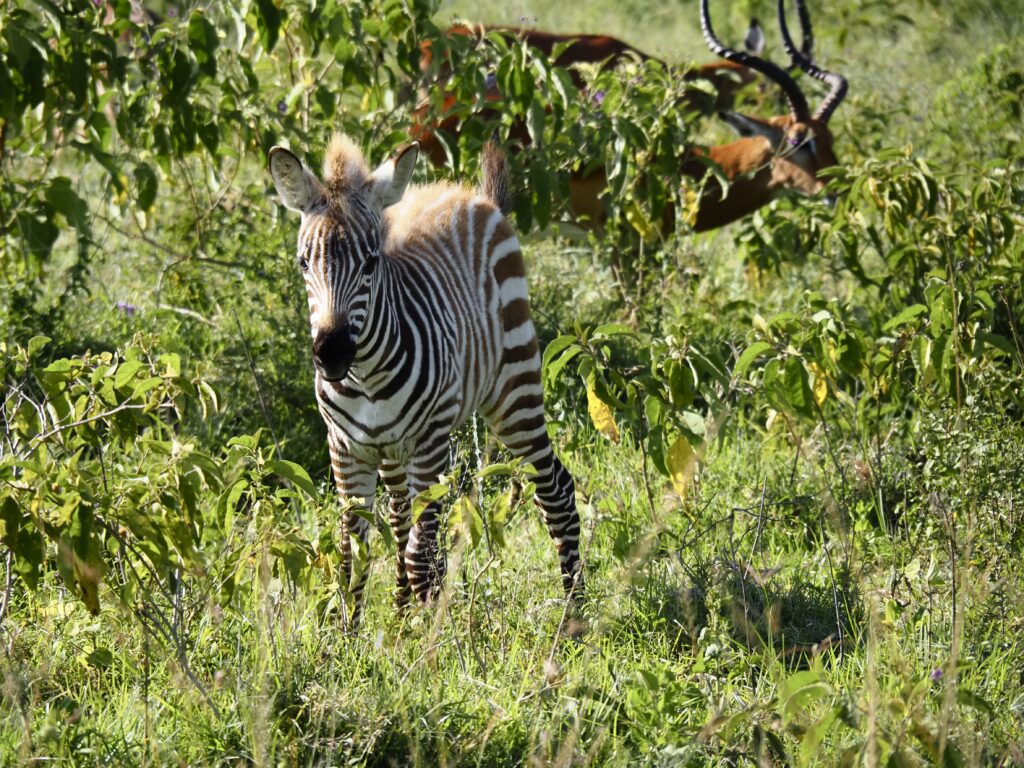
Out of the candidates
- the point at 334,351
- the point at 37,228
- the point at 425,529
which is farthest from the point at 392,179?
the point at 37,228

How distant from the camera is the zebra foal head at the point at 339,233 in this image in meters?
4.07

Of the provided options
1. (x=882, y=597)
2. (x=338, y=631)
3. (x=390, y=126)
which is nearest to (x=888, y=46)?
(x=390, y=126)

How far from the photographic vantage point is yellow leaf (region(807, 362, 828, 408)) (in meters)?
4.87

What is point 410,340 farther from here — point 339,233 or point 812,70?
point 812,70

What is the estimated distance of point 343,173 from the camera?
4.34 m

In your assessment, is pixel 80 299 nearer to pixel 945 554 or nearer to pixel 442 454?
pixel 442 454

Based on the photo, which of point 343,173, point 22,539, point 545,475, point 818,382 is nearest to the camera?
point 22,539

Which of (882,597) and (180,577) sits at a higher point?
(180,577)

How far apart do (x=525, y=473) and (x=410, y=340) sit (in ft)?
2.58

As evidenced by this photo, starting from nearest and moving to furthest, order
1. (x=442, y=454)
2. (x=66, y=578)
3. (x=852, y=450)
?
(x=66, y=578) → (x=442, y=454) → (x=852, y=450)

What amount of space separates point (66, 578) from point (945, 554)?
10.4 ft

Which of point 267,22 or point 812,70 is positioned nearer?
point 267,22

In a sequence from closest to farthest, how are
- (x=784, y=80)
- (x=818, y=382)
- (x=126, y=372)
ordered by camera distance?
(x=126, y=372), (x=818, y=382), (x=784, y=80)

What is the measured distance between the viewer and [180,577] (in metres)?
3.59
